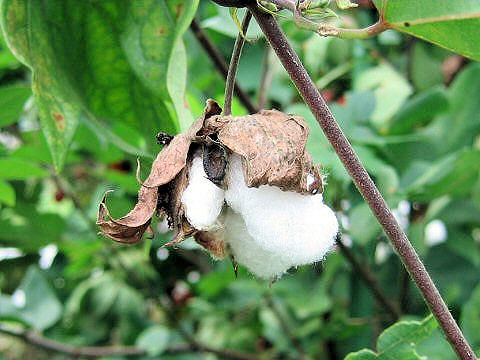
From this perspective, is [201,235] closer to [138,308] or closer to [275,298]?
[275,298]

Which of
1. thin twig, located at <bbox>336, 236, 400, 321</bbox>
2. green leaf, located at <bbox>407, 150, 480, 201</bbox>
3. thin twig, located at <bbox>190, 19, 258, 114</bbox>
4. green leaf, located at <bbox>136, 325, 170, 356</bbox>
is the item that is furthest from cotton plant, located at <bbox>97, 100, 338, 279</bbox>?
green leaf, located at <bbox>136, 325, 170, 356</bbox>

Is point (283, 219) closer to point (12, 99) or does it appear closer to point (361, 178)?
point (361, 178)

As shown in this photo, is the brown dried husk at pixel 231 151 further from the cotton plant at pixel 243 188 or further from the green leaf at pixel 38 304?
the green leaf at pixel 38 304

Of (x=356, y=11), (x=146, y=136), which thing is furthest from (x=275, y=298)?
(x=146, y=136)

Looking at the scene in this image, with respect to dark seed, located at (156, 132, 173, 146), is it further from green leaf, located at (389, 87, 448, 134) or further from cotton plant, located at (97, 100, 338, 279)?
green leaf, located at (389, 87, 448, 134)

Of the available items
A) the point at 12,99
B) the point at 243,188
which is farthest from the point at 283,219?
the point at 12,99
